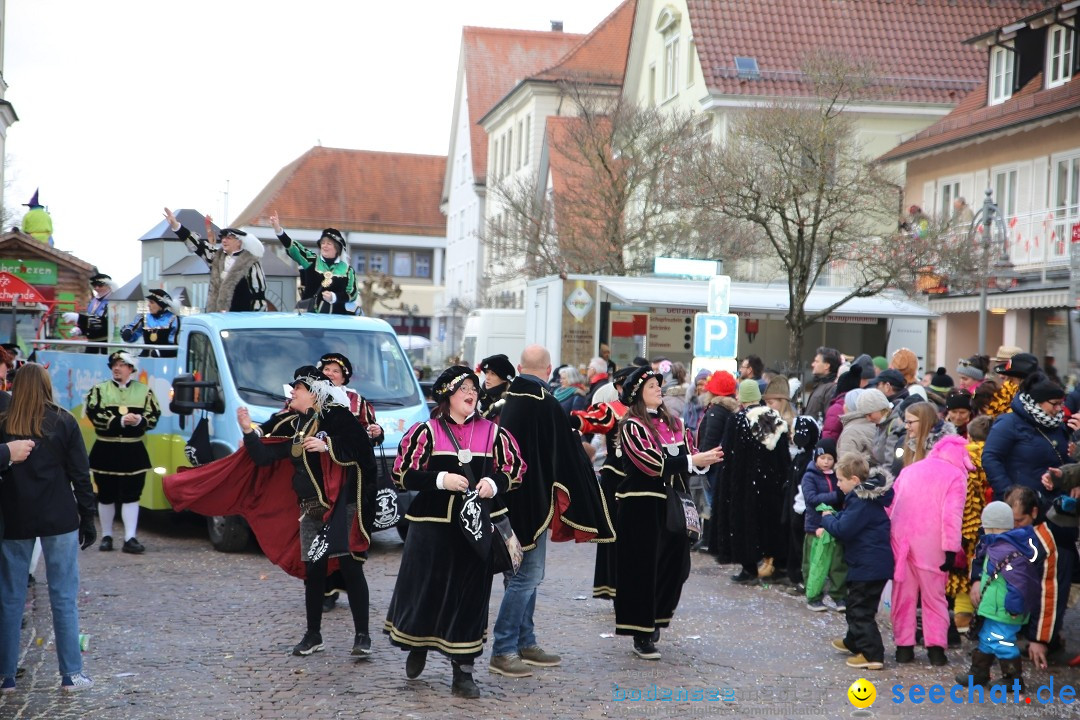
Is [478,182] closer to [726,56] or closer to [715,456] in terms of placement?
[726,56]

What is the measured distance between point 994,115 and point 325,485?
79.7 feet

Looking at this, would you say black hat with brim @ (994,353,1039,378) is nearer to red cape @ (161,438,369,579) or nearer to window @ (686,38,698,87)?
red cape @ (161,438,369,579)

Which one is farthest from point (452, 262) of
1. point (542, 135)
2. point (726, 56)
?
point (726, 56)

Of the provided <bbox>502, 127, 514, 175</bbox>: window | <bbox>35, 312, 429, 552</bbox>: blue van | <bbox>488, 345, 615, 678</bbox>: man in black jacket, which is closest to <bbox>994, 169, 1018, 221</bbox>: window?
<bbox>35, 312, 429, 552</bbox>: blue van

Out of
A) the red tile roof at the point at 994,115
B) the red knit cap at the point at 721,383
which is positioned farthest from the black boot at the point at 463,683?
the red tile roof at the point at 994,115

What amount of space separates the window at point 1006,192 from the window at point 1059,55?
203 centimetres

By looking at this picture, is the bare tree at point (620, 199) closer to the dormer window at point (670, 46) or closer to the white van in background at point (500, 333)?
the white van in background at point (500, 333)

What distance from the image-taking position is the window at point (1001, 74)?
30.1 m

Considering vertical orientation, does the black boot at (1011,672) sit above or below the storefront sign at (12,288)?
below

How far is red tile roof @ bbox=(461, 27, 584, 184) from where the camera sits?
→ 71.1 meters

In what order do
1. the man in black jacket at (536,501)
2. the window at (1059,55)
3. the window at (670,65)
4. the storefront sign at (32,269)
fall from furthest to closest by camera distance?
1. the window at (670,65)
2. the window at (1059,55)
3. the storefront sign at (32,269)
4. the man in black jacket at (536,501)

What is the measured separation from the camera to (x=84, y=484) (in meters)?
7.74

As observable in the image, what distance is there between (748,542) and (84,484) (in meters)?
6.15

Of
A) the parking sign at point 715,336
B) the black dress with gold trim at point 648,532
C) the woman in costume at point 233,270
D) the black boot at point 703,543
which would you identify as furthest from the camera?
the parking sign at point 715,336
